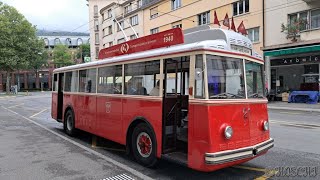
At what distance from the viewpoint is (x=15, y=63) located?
195 feet

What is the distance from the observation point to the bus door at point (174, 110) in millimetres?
6570

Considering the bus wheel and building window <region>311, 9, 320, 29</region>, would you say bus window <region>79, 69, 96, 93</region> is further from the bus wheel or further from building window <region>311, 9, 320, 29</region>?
building window <region>311, 9, 320, 29</region>

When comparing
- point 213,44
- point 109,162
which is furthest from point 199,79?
point 109,162

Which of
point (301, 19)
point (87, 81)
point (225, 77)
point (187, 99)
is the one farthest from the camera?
point (301, 19)

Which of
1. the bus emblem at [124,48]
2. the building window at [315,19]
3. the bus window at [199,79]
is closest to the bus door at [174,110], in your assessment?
the bus window at [199,79]

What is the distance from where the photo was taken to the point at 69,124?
37.2 ft

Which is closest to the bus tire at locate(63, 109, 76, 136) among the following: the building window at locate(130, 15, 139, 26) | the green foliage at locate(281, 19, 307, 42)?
the green foliage at locate(281, 19, 307, 42)

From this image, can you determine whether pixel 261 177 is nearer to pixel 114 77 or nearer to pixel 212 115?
pixel 212 115

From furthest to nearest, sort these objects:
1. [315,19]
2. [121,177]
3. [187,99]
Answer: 1. [315,19]
2. [187,99]
3. [121,177]

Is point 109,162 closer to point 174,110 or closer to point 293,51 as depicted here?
point 174,110

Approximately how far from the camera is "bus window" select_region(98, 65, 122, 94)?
7.99 meters

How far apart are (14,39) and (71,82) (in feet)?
182

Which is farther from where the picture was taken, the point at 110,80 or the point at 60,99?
the point at 60,99

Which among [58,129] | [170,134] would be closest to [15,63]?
[58,129]
